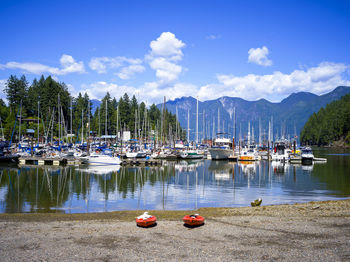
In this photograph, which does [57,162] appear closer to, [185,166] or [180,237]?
[185,166]

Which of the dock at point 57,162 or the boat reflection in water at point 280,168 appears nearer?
the boat reflection in water at point 280,168

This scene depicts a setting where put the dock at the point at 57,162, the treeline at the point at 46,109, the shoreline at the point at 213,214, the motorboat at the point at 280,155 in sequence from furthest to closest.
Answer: the treeline at the point at 46,109 → the motorboat at the point at 280,155 → the dock at the point at 57,162 → the shoreline at the point at 213,214

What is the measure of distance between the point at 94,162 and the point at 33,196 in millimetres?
34761

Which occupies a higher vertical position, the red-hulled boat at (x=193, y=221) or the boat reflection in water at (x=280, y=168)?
the red-hulled boat at (x=193, y=221)

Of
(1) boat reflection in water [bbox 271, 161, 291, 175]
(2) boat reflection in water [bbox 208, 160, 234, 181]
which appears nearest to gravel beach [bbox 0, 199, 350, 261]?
(2) boat reflection in water [bbox 208, 160, 234, 181]

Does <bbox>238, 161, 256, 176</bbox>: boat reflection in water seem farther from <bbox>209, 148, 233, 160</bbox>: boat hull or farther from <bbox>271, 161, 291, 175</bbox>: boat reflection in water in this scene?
<bbox>209, 148, 233, 160</bbox>: boat hull

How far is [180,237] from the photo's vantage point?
1647 cm

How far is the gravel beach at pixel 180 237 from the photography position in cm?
1357

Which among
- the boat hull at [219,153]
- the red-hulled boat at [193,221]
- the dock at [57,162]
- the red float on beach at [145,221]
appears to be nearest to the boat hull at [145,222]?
the red float on beach at [145,221]

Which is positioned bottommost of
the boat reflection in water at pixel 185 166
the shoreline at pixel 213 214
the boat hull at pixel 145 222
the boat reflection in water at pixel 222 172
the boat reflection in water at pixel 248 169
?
the boat reflection in water at pixel 248 169

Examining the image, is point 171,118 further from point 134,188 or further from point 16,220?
point 16,220

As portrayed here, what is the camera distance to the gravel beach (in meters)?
13.6

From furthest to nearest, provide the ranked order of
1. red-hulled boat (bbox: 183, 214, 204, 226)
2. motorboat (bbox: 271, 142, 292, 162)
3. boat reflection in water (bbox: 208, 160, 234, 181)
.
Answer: motorboat (bbox: 271, 142, 292, 162), boat reflection in water (bbox: 208, 160, 234, 181), red-hulled boat (bbox: 183, 214, 204, 226)

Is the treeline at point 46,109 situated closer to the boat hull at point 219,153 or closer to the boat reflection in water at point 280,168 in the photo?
the boat hull at point 219,153
